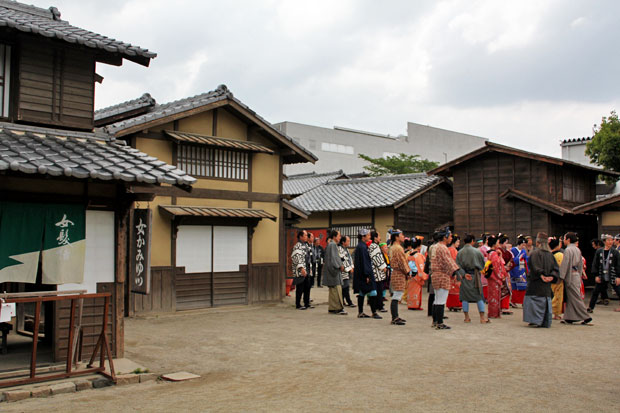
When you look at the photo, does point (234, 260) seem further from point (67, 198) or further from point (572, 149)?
point (572, 149)

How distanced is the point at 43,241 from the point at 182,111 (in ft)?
22.8

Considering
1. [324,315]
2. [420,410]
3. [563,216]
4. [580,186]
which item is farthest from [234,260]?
[580,186]

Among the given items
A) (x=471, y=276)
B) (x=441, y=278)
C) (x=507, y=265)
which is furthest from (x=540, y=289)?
(x=507, y=265)

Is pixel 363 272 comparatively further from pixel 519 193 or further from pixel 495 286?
pixel 519 193

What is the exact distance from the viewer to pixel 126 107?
55.4 ft

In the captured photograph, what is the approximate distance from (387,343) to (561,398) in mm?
4034

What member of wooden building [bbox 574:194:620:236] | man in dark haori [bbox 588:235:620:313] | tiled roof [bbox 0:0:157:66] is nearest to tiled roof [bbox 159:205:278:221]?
tiled roof [bbox 0:0:157:66]

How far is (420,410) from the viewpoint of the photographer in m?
5.84

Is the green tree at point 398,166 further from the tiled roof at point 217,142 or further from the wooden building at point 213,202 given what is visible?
the tiled roof at point 217,142

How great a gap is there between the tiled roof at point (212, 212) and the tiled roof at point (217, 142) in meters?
1.71

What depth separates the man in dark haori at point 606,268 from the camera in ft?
48.5

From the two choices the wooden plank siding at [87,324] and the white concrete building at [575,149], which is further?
the white concrete building at [575,149]

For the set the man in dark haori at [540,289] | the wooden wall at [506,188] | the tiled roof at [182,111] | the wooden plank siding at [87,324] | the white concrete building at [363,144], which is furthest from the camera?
the white concrete building at [363,144]

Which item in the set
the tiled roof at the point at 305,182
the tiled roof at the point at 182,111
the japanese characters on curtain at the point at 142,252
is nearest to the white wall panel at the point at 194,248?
the tiled roof at the point at 182,111
